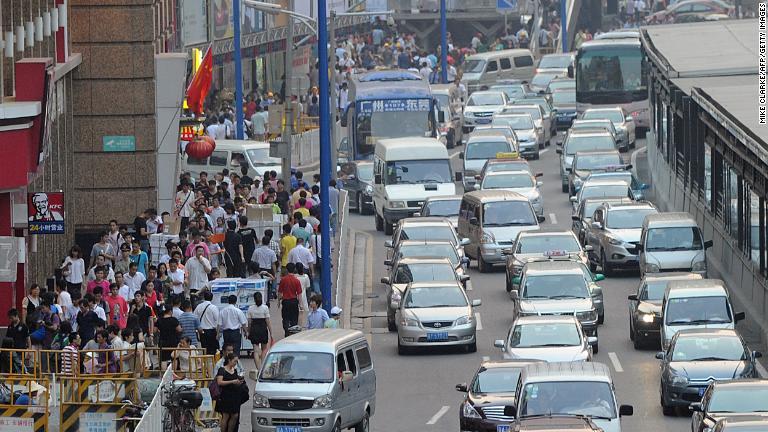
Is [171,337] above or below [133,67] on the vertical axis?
below

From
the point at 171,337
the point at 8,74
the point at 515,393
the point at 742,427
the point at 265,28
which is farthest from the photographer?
the point at 265,28

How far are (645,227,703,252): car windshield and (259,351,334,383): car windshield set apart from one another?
49.6ft

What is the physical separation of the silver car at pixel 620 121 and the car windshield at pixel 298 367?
36702 mm

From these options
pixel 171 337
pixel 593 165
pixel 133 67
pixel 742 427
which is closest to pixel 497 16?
pixel 593 165

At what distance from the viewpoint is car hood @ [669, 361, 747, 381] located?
2897 centimetres

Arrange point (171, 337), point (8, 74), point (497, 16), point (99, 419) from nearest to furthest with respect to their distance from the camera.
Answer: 1. point (99, 419)
2. point (171, 337)
3. point (8, 74)
4. point (497, 16)

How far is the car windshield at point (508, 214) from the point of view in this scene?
145 feet

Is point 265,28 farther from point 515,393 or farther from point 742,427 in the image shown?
point 742,427

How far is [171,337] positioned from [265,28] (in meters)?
46.5

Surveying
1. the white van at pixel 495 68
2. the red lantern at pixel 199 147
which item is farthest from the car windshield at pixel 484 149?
the white van at pixel 495 68

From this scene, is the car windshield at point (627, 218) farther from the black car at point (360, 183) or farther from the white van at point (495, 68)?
the white van at point (495, 68)

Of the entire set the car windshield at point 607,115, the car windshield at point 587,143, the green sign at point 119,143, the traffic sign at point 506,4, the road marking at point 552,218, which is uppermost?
the traffic sign at point 506,4

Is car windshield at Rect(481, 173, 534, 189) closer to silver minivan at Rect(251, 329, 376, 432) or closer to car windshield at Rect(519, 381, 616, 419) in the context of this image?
silver minivan at Rect(251, 329, 376, 432)

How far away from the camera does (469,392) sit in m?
27.6
